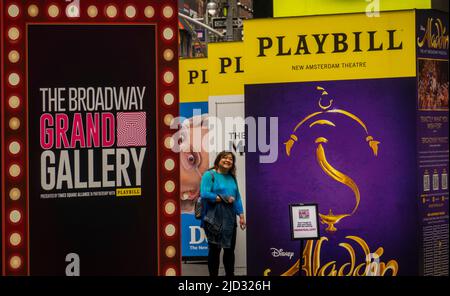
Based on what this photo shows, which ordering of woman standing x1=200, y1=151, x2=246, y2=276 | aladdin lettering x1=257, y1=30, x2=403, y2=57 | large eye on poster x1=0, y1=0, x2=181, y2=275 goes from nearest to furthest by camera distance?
1. large eye on poster x1=0, y1=0, x2=181, y2=275
2. aladdin lettering x1=257, y1=30, x2=403, y2=57
3. woman standing x1=200, y1=151, x2=246, y2=276

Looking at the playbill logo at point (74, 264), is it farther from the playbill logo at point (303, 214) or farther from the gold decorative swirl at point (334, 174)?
the gold decorative swirl at point (334, 174)

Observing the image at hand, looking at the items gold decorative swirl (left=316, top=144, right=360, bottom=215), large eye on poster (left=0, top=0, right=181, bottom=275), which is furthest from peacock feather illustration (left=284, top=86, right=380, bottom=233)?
large eye on poster (left=0, top=0, right=181, bottom=275)

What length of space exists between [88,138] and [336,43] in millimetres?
5134

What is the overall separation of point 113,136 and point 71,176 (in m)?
0.26

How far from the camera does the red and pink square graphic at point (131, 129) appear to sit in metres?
3.82

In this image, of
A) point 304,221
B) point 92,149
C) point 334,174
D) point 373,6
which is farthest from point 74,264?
point 373,6

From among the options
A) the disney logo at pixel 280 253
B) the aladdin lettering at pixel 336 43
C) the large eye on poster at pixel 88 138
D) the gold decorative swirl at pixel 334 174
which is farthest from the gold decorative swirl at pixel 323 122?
the large eye on poster at pixel 88 138

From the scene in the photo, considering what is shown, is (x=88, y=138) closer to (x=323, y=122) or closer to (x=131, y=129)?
(x=131, y=129)

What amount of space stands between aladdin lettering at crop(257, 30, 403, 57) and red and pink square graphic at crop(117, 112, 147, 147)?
195 inches

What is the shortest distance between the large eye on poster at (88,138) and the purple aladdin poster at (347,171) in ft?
16.5

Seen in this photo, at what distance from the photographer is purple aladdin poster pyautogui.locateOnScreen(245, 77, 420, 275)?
856 centimetres

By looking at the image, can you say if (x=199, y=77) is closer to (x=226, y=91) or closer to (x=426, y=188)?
(x=226, y=91)

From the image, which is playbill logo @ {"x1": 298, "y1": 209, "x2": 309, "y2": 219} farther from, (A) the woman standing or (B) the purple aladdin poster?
(A) the woman standing

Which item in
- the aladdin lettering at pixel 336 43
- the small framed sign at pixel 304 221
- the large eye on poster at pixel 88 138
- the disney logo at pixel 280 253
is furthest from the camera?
the disney logo at pixel 280 253
